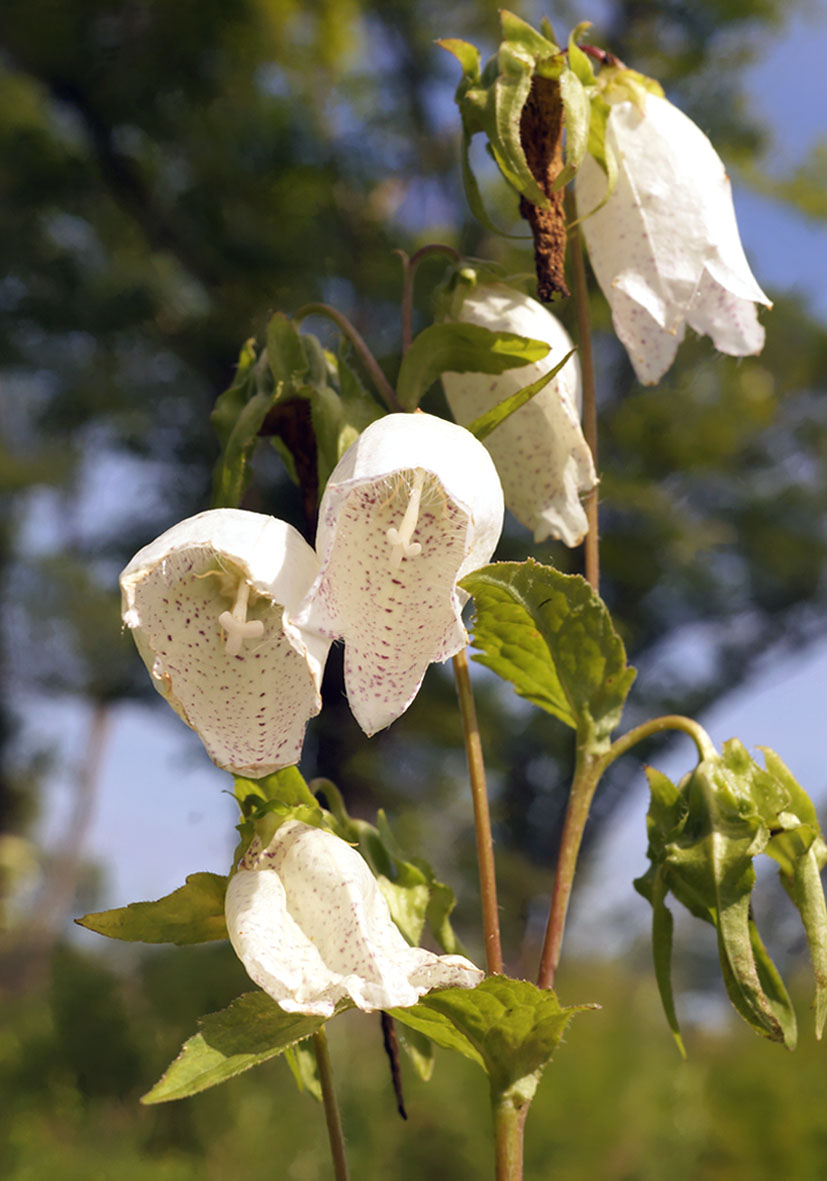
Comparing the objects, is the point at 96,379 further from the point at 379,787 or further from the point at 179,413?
the point at 379,787

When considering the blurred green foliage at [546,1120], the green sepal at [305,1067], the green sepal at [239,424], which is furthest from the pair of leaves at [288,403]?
the blurred green foliage at [546,1120]

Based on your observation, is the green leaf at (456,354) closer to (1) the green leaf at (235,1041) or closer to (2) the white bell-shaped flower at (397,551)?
(2) the white bell-shaped flower at (397,551)

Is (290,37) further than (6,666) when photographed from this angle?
No

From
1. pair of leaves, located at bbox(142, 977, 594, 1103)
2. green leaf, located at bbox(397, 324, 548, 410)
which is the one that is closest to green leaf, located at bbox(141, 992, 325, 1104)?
pair of leaves, located at bbox(142, 977, 594, 1103)

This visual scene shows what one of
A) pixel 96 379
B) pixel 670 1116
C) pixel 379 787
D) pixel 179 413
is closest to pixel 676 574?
pixel 379 787

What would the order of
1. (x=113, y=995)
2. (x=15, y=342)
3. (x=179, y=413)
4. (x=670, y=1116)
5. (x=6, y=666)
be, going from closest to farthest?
(x=670, y=1116), (x=113, y=995), (x=15, y=342), (x=179, y=413), (x=6, y=666)

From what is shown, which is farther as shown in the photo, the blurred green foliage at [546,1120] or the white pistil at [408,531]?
the blurred green foliage at [546,1120]

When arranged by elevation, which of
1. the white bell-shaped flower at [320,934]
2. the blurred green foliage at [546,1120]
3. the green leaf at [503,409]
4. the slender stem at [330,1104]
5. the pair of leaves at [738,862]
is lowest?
the blurred green foliage at [546,1120]

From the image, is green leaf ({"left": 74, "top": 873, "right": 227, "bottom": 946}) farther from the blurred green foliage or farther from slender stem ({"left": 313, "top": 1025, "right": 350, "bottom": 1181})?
the blurred green foliage
